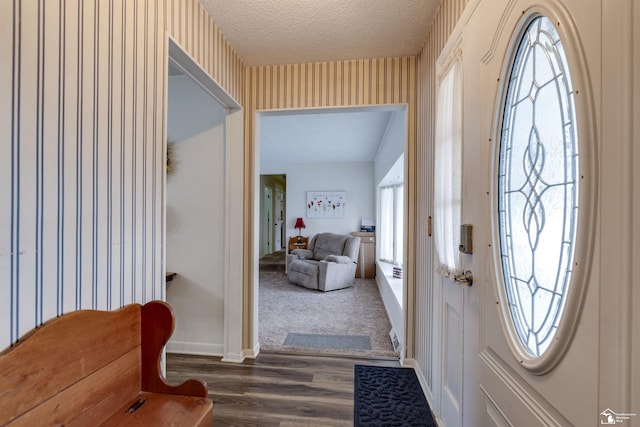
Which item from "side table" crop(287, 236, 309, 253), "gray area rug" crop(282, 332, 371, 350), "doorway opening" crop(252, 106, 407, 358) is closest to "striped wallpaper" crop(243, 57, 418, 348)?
"doorway opening" crop(252, 106, 407, 358)

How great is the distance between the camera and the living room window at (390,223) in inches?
195

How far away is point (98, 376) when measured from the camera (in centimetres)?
95

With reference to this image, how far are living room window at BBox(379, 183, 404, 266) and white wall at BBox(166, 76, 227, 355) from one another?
3394 millimetres

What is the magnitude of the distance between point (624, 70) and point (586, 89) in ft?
0.30

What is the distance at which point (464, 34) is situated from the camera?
124 cm

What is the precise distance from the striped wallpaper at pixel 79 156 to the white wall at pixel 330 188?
4.98 meters

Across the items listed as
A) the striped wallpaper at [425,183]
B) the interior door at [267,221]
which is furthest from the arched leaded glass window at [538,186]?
the interior door at [267,221]

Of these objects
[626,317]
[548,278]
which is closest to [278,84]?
[548,278]

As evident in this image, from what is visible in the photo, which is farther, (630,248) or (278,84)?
(278,84)

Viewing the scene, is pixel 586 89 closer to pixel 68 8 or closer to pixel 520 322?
pixel 520 322

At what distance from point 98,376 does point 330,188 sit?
5.58 m

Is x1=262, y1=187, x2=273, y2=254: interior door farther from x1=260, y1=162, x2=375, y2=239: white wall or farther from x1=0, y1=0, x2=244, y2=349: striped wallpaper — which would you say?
x1=0, y1=0, x2=244, y2=349: striped wallpaper

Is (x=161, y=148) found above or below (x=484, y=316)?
above

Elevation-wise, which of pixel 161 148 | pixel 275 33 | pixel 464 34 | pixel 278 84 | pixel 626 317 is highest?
pixel 275 33
